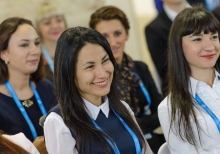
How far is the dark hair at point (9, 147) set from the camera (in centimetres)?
189

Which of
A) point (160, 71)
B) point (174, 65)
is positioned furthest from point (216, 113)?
point (160, 71)

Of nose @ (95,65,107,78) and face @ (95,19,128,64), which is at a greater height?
nose @ (95,65,107,78)

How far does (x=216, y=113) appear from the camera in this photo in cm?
235

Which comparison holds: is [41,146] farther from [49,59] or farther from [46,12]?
[46,12]

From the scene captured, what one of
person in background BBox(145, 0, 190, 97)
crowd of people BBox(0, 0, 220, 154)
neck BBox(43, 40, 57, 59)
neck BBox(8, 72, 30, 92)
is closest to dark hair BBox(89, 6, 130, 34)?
person in background BBox(145, 0, 190, 97)

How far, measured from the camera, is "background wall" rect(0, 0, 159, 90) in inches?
162

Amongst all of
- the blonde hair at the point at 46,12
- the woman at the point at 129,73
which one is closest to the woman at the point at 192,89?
the woman at the point at 129,73

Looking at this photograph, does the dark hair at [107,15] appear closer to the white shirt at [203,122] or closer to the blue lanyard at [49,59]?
the blue lanyard at [49,59]

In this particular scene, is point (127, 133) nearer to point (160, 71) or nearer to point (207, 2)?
point (160, 71)

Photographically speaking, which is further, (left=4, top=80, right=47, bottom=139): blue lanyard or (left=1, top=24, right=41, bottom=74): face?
(left=1, top=24, right=41, bottom=74): face

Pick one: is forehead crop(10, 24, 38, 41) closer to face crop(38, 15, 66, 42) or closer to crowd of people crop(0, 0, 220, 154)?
crowd of people crop(0, 0, 220, 154)

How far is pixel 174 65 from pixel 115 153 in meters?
0.60

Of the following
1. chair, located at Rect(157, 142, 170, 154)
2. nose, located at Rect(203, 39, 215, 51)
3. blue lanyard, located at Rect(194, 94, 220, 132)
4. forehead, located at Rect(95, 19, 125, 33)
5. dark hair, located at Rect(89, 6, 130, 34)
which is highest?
dark hair, located at Rect(89, 6, 130, 34)

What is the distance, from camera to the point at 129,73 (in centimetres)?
317
